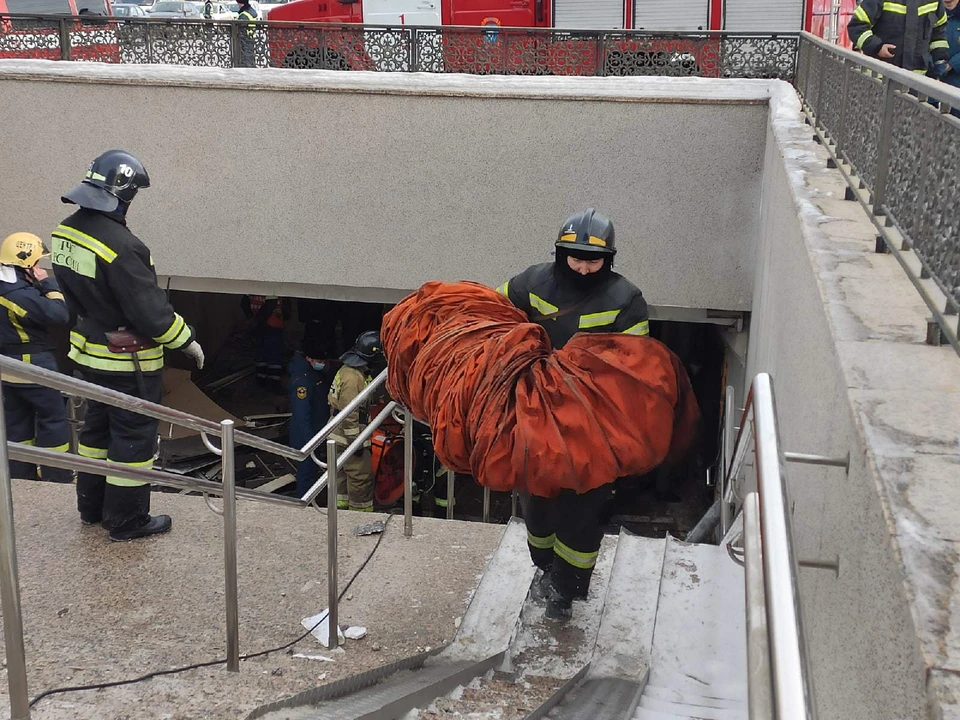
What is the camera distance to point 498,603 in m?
3.97

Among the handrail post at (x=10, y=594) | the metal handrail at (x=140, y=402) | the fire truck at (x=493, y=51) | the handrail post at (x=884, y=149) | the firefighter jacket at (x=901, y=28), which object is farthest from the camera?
the fire truck at (x=493, y=51)

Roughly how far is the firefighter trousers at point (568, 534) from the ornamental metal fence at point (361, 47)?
5532 mm

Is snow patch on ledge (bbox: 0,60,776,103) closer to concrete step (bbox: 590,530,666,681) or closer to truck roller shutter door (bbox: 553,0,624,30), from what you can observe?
truck roller shutter door (bbox: 553,0,624,30)

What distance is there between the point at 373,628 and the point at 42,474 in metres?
3.00

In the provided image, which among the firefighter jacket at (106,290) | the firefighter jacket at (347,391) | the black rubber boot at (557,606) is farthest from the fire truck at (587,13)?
the black rubber boot at (557,606)

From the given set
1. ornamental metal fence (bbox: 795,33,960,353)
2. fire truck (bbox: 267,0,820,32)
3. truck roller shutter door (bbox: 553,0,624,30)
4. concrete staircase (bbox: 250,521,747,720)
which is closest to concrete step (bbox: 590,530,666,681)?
concrete staircase (bbox: 250,521,747,720)

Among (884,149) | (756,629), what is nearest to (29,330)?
(884,149)

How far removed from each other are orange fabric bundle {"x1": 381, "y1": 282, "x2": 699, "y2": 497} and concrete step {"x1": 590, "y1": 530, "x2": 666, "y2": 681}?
743mm

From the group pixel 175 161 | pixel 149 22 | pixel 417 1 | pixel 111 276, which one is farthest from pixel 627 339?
pixel 417 1

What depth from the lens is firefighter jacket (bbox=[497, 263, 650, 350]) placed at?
367cm

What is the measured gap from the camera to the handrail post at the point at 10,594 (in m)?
2.23

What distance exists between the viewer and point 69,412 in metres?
5.60

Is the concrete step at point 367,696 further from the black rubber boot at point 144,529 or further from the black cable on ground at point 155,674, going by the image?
the black rubber boot at point 144,529

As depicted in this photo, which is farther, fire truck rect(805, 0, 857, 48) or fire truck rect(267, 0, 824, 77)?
fire truck rect(805, 0, 857, 48)
